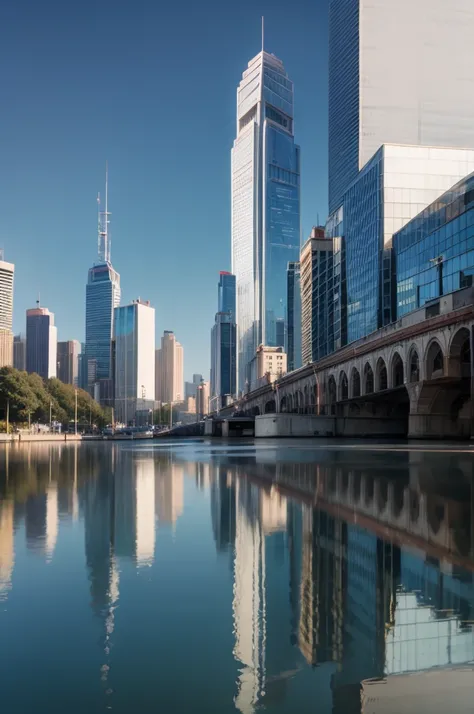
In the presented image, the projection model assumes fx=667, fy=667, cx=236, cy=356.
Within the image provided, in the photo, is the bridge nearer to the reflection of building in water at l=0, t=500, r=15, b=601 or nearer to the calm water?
the calm water

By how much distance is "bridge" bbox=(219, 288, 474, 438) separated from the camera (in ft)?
178

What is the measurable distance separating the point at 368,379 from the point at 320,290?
65393mm

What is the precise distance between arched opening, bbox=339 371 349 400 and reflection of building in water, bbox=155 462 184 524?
67486mm

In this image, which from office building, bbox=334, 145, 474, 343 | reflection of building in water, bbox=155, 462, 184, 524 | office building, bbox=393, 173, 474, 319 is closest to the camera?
reflection of building in water, bbox=155, 462, 184, 524

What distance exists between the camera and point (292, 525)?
12461 mm

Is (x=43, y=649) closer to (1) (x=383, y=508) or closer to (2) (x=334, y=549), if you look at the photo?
(2) (x=334, y=549)

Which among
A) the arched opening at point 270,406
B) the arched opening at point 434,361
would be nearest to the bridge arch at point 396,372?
the arched opening at point 434,361

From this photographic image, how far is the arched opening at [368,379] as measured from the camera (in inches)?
3150

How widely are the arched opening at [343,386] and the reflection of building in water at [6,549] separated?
261ft

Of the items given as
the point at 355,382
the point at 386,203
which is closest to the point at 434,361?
the point at 355,382

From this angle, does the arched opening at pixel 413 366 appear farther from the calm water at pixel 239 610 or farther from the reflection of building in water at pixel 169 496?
the calm water at pixel 239 610

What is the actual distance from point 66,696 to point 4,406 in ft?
375

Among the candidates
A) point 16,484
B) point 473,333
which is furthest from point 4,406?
point 16,484

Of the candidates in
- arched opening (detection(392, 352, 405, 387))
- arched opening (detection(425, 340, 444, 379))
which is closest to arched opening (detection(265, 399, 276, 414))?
arched opening (detection(392, 352, 405, 387))
